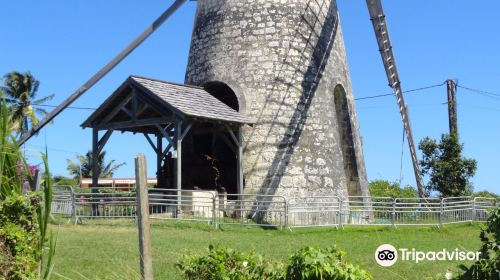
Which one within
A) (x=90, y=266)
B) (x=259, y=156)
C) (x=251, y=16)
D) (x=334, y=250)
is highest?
(x=251, y=16)

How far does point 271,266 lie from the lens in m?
4.58

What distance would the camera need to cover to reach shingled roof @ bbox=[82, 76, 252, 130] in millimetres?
14305

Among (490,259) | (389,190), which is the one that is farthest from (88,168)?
(490,259)

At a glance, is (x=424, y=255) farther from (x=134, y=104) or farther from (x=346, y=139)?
(x=346, y=139)

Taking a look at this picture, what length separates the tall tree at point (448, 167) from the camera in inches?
871

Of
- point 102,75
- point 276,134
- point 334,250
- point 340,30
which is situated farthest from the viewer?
point 340,30

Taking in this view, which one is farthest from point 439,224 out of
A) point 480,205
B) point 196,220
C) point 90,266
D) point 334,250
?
point 334,250

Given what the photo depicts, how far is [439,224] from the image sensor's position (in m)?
14.6

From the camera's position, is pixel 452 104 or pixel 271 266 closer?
pixel 271 266

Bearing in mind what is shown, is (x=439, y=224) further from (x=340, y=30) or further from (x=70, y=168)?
(x=70, y=168)

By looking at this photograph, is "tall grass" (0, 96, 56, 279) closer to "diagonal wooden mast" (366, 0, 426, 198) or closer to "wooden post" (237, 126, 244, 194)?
"wooden post" (237, 126, 244, 194)

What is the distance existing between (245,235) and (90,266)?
4.52 metres

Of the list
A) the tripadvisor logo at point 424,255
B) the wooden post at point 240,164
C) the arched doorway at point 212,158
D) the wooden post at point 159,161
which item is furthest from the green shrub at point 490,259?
the wooden post at point 159,161

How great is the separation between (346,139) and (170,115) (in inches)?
225
